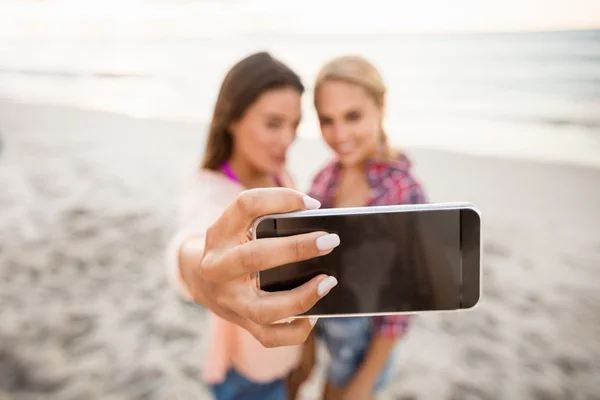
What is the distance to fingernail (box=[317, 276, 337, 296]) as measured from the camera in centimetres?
48

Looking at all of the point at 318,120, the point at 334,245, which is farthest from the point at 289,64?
the point at 334,245

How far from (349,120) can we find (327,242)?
222 millimetres

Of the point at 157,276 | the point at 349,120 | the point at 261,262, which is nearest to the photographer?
the point at 261,262

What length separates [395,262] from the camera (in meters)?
0.53

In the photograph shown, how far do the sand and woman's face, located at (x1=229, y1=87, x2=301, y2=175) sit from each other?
0.40ft

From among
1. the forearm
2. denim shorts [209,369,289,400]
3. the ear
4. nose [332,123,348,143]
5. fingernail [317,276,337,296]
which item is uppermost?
the ear

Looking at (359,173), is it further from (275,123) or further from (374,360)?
(374,360)

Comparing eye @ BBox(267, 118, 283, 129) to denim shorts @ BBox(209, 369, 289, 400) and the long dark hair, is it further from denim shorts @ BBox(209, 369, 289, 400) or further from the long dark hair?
denim shorts @ BBox(209, 369, 289, 400)

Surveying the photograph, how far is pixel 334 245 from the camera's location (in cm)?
47

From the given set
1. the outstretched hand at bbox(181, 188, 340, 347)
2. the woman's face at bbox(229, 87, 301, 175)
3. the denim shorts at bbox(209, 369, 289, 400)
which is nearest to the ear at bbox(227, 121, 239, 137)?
the woman's face at bbox(229, 87, 301, 175)

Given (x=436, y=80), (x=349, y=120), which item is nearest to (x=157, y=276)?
(x=349, y=120)

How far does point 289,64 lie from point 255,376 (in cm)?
43

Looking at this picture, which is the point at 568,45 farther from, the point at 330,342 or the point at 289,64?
the point at 330,342

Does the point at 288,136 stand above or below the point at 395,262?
above
